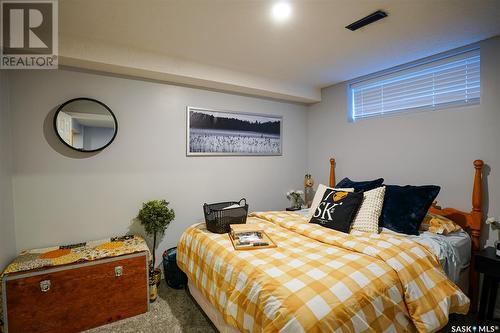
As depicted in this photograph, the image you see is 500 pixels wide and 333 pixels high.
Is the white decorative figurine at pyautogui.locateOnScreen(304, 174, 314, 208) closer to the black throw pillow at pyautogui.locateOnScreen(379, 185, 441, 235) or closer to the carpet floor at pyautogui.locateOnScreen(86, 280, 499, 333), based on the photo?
the black throw pillow at pyautogui.locateOnScreen(379, 185, 441, 235)

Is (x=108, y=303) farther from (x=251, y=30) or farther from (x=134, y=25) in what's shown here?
(x=251, y=30)

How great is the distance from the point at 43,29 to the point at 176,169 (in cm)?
164

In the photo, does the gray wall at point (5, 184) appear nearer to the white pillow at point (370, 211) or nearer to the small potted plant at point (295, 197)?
the white pillow at point (370, 211)

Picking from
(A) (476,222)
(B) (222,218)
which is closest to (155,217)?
(B) (222,218)

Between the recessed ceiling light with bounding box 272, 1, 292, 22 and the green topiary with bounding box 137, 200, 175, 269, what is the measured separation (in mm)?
2047

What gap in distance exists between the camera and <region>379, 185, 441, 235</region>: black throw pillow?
214 centimetres

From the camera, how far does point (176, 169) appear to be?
287cm

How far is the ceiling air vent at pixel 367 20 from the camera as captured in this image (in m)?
1.75

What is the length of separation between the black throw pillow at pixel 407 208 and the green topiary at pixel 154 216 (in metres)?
2.15

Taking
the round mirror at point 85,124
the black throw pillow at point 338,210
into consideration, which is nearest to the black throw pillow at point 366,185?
the black throw pillow at point 338,210

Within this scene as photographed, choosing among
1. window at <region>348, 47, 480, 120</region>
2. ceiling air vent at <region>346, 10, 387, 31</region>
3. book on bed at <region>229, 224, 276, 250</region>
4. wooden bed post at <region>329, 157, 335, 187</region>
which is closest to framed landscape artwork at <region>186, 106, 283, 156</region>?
wooden bed post at <region>329, 157, 335, 187</region>

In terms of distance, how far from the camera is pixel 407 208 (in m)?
2.21

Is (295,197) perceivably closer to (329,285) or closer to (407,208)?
(407,208)

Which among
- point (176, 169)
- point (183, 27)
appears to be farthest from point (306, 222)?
point (183, 27)
